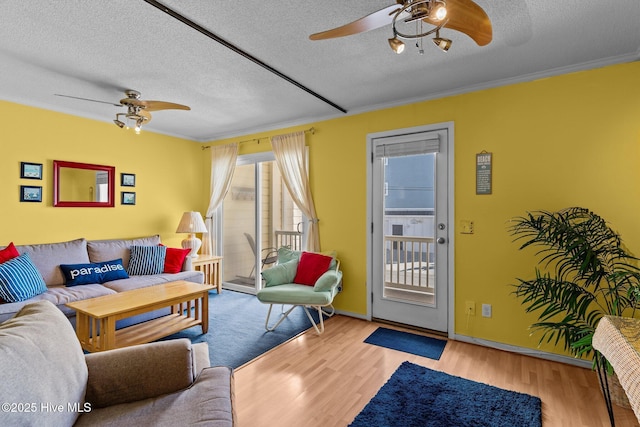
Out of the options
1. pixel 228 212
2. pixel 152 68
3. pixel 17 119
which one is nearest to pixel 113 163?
pixel 17 119

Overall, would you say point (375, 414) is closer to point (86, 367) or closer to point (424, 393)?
point (424, 393)

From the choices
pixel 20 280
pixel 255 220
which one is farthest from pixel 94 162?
pixel 255 220

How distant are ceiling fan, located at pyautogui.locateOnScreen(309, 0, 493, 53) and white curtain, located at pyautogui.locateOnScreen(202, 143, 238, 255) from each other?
3470 mm

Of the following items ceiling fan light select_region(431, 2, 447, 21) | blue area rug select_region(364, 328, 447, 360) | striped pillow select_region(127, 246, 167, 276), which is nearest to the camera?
ceiling fan light select_region(431, 2, 447, 21)

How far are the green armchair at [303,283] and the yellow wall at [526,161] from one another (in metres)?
1.29

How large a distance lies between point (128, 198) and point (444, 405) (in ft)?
14.3

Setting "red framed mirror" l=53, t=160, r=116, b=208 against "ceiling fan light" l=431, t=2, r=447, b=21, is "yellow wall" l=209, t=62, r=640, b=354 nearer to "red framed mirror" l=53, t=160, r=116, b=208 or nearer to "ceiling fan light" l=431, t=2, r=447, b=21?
"ceiling fan light" l=431, t=2, r=447, b=21

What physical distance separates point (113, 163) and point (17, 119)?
1.00 meters

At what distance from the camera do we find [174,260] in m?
3.96

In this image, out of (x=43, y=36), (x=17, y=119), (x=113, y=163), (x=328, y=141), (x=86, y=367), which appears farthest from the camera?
(x=113, y=163)

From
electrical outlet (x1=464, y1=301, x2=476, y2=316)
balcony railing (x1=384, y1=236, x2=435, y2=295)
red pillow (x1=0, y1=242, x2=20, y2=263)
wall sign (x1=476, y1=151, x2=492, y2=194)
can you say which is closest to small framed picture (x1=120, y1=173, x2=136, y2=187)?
red pillow (x1=0, y1=242, x2=20, y2=263)

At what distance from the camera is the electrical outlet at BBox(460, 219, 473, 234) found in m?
3.00

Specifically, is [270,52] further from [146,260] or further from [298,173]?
[146,260]

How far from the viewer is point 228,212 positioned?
5066mm
